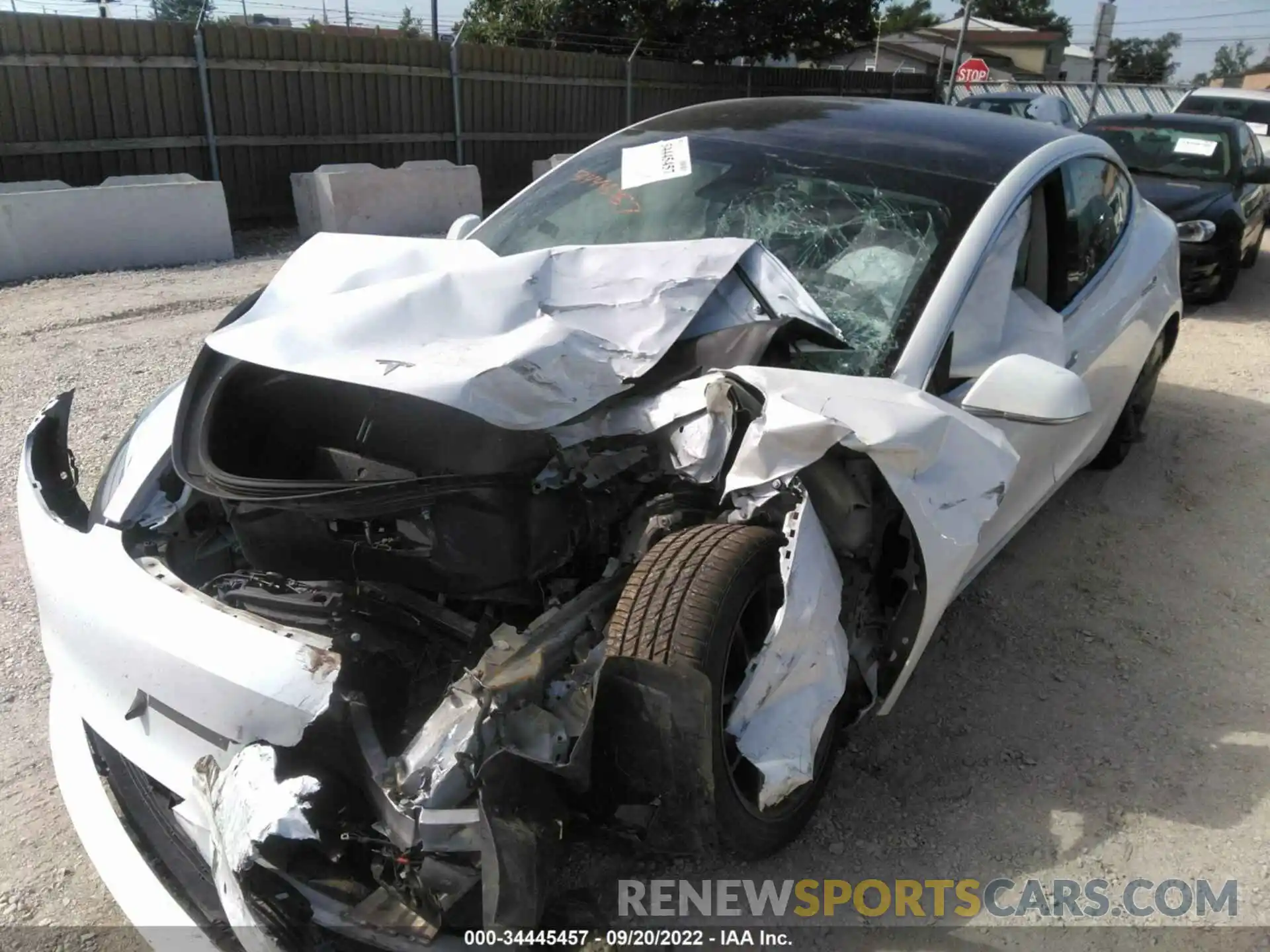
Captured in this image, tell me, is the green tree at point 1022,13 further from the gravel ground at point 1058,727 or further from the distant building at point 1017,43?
the gravel ground at point 1058,727

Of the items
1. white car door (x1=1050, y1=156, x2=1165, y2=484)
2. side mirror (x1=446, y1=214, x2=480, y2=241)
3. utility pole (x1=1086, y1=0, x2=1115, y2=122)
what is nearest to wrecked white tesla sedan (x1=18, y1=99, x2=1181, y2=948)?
white car door (x1=1050, y1=156, x2=1165, y2=484)

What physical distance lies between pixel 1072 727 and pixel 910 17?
64.3 meters

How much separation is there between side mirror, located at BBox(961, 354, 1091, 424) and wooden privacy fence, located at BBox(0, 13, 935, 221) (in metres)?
10.1

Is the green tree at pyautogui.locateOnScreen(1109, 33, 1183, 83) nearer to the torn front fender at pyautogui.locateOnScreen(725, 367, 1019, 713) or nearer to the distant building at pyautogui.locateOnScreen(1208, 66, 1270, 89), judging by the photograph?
the distant building at pyautogui.locateOnScreen(1208, 66, 1270, 89)

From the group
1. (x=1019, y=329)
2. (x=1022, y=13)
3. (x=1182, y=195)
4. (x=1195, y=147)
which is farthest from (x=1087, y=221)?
(x=1022, y=13)

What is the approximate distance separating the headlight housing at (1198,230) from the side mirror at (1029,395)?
22.0 feet

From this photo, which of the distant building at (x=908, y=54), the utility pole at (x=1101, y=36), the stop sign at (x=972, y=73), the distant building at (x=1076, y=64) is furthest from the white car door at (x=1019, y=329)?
the distant building at (x=1076, y=64)

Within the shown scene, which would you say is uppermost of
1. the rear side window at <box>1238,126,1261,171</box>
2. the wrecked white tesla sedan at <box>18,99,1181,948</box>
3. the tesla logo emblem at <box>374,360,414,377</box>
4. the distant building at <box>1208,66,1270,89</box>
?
the distant building at <box>1208,66,1270,89</box>

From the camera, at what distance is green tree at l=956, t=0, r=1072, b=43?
65.1 m

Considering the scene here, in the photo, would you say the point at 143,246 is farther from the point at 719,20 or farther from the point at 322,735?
the point at 719,20

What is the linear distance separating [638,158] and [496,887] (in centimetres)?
270

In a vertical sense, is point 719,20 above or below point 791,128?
above

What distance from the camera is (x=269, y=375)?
2.38 meters

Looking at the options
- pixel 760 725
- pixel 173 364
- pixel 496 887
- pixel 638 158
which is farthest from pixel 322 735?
pixel 173 364
